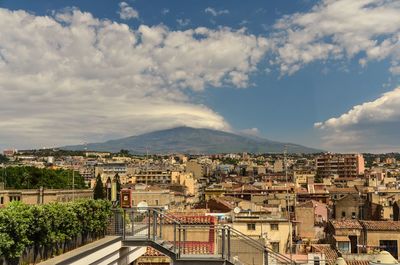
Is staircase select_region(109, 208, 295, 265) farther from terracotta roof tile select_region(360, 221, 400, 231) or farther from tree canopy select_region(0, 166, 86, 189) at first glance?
tree canopy select_region(0, 166, 86, 189)

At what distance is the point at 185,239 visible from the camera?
14.6 m

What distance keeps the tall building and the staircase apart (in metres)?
165

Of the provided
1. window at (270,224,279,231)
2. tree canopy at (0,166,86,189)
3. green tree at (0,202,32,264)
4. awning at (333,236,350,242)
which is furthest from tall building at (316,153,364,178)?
green tree at (0,202,32,264)

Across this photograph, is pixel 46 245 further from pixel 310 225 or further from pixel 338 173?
pixel 338 173

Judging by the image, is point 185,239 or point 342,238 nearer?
point 185,239

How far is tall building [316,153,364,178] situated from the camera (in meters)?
177

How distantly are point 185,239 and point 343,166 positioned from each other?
173296mm

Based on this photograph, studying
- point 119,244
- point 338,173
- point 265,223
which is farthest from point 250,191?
point 338,173

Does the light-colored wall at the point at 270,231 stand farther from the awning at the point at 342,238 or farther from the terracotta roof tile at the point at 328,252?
the awning at the point at 342,238

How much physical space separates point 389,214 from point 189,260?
41867 mm

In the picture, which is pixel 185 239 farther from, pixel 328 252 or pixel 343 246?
pixel 343 246

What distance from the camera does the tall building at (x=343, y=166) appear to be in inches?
6978

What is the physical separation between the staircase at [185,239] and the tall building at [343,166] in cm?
16457

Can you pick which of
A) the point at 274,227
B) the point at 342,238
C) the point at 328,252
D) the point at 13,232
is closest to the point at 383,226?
the point at 342,238
